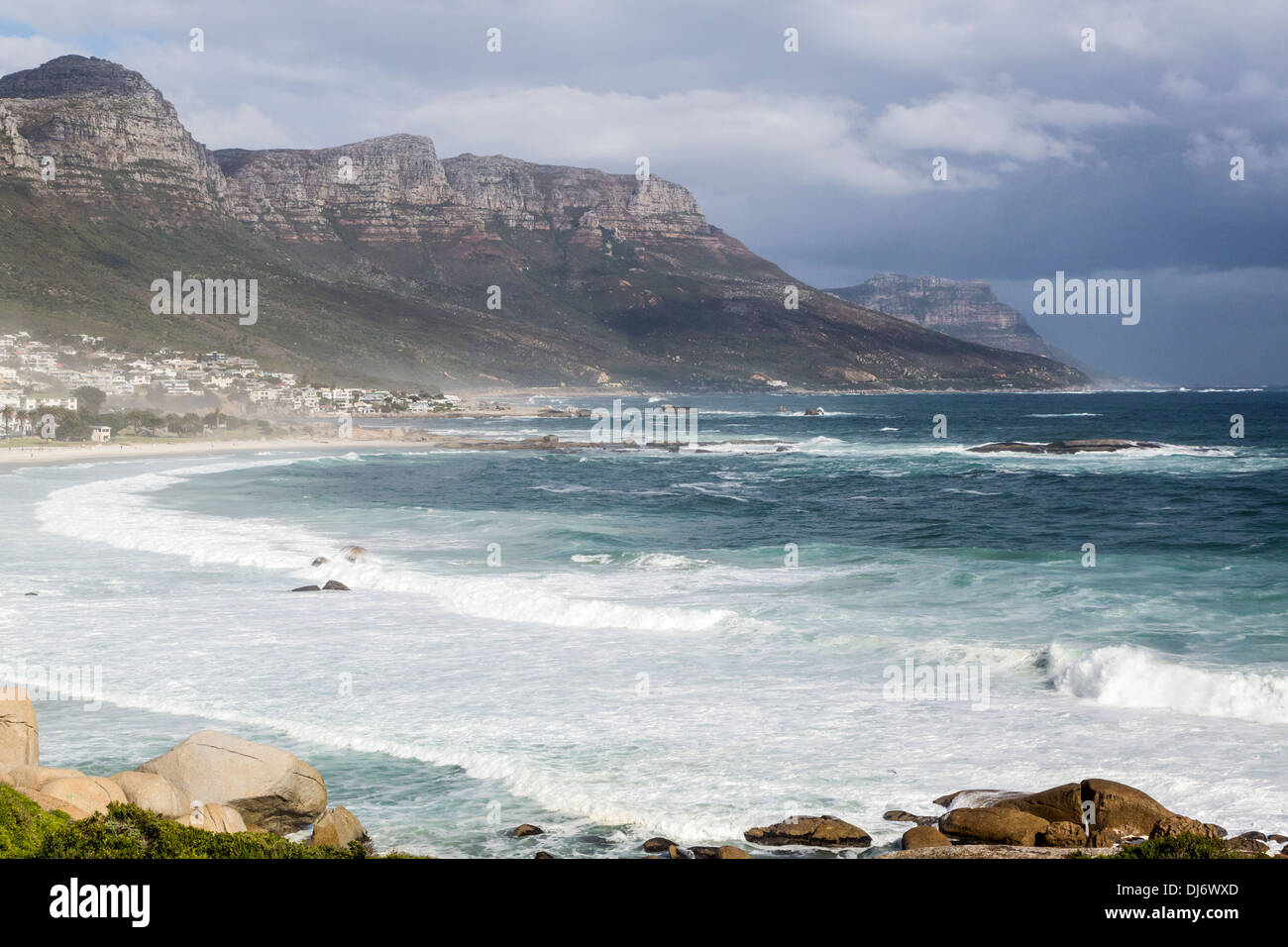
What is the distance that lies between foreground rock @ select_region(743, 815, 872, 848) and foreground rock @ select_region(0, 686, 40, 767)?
828 centimetres

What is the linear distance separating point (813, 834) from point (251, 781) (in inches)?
246

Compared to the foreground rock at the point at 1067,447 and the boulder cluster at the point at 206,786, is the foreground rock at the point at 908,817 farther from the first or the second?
the foreground rock at the point at 1067,447

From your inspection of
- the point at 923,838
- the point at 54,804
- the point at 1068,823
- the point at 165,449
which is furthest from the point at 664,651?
the point at 165,449

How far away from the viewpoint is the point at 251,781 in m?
11.4

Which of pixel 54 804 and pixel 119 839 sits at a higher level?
pixel 119 839

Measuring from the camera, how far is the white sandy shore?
68.1 m

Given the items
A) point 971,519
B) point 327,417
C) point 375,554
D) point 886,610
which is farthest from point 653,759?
point 327,417

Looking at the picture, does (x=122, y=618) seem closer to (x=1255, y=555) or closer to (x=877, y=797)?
(x=877, y=797)

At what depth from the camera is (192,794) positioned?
11.3 metres

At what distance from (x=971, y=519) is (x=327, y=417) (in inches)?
4234
